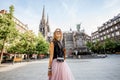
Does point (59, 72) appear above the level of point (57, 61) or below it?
below

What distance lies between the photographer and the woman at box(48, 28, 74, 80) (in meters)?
4.78

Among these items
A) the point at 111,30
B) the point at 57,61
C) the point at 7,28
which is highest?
the point at 111,30

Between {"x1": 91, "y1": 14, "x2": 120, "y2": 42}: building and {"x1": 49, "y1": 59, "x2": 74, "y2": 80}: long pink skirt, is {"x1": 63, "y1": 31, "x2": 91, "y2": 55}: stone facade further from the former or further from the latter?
{"x1": 49, "y1": 59, "x2": 74, "y2": 80}: long pink skirt

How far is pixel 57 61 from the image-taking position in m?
4.86

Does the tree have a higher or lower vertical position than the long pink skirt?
higher

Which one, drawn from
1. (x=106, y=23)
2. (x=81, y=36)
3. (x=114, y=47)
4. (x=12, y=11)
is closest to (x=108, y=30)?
(x=106, y=23)

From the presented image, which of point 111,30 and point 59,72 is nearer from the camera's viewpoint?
point 59,72

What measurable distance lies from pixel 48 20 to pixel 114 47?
184 ft

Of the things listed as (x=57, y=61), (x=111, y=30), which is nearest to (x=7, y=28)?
(x=57, y=61)

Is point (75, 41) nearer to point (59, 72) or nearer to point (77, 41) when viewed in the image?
point (77, 41)

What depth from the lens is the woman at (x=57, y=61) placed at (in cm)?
478

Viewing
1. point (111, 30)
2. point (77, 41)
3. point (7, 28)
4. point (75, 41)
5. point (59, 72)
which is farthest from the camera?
point (111, 30)

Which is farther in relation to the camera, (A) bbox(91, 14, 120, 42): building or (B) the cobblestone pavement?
(A) bbox(91, 14, 120, 42): building

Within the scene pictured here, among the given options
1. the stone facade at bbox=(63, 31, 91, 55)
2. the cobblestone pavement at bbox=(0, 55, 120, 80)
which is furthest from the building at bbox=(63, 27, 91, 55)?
the cobblestone pavement at bbox=(0, 55, 120, 80)
